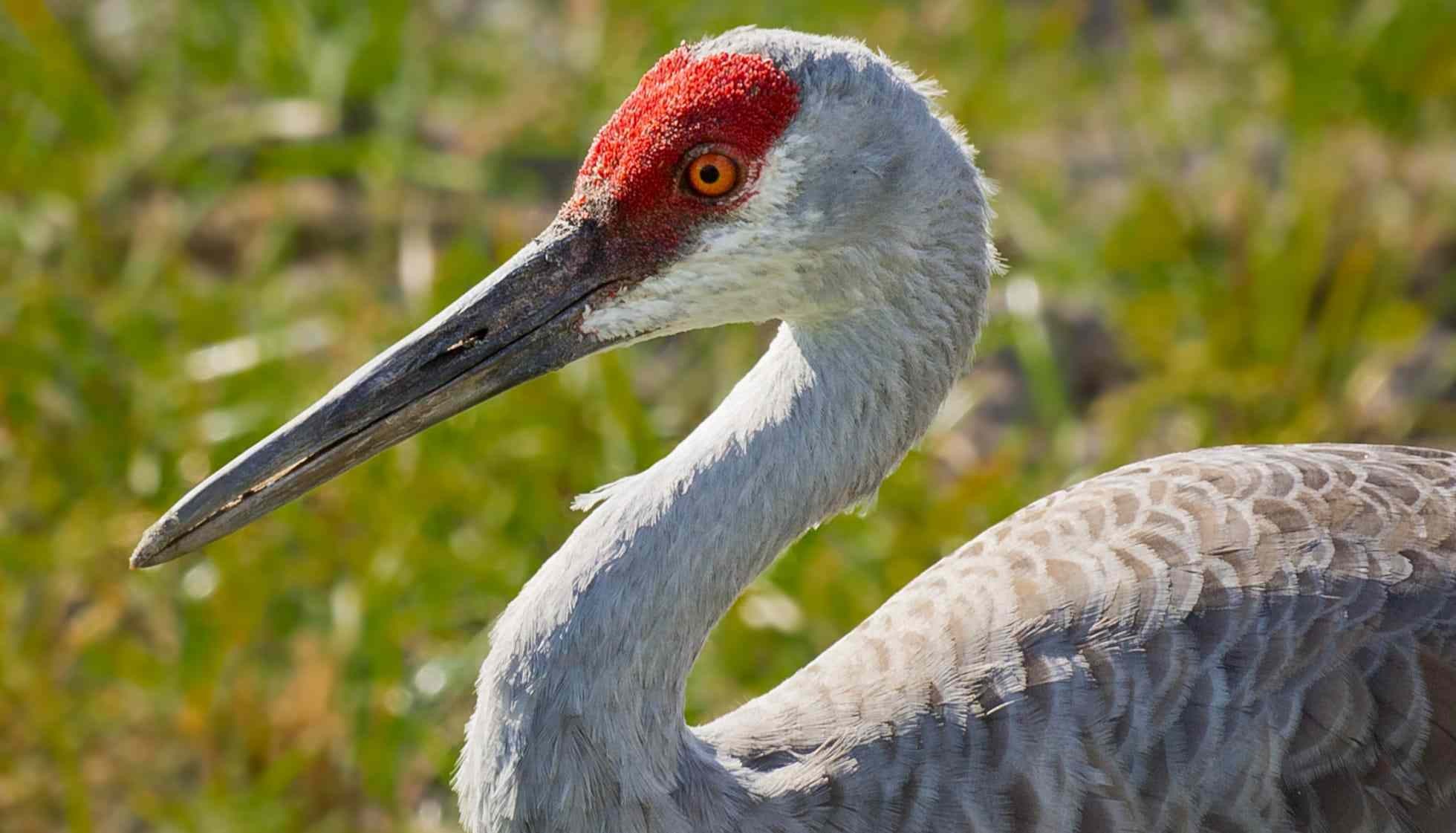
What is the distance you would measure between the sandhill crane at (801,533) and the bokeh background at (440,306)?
4.27ft

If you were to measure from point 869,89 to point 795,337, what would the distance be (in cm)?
37

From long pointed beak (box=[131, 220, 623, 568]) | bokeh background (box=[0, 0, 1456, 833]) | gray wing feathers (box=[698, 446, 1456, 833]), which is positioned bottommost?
gray wing feathers (box=[698, 446, 1456, 833])

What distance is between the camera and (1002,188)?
4.89 metres

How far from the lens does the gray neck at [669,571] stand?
2.20 meters

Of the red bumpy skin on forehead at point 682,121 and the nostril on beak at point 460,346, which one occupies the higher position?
the red bumpy skin on forehead at point 682,121

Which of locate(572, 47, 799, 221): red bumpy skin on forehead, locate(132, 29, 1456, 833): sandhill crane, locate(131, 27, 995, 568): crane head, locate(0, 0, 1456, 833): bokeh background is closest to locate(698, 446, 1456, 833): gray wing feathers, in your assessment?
locate(132, 29, 1456, 833): sandhill crane

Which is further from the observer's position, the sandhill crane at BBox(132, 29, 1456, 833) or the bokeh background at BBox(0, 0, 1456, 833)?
the bokeh background at BBox(0, 0, 1456, 833)

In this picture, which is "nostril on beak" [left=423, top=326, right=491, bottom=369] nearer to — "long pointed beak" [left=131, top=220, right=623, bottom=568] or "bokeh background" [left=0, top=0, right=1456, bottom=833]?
"long pointed beak" [left=131, top=220, right=623, bottom=568]

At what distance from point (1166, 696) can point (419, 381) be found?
3.72 feet

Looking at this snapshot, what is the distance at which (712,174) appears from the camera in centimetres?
223

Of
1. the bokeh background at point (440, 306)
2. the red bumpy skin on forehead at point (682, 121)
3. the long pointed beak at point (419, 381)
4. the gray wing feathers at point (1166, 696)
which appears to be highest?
the bokeh background at point (440, 306)

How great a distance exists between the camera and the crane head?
2.21 metres

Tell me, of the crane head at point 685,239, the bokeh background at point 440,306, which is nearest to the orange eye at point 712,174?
the crane head at point 685,239

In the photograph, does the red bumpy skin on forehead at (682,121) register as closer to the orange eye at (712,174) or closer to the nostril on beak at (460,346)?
the orange eye at (712,174)
